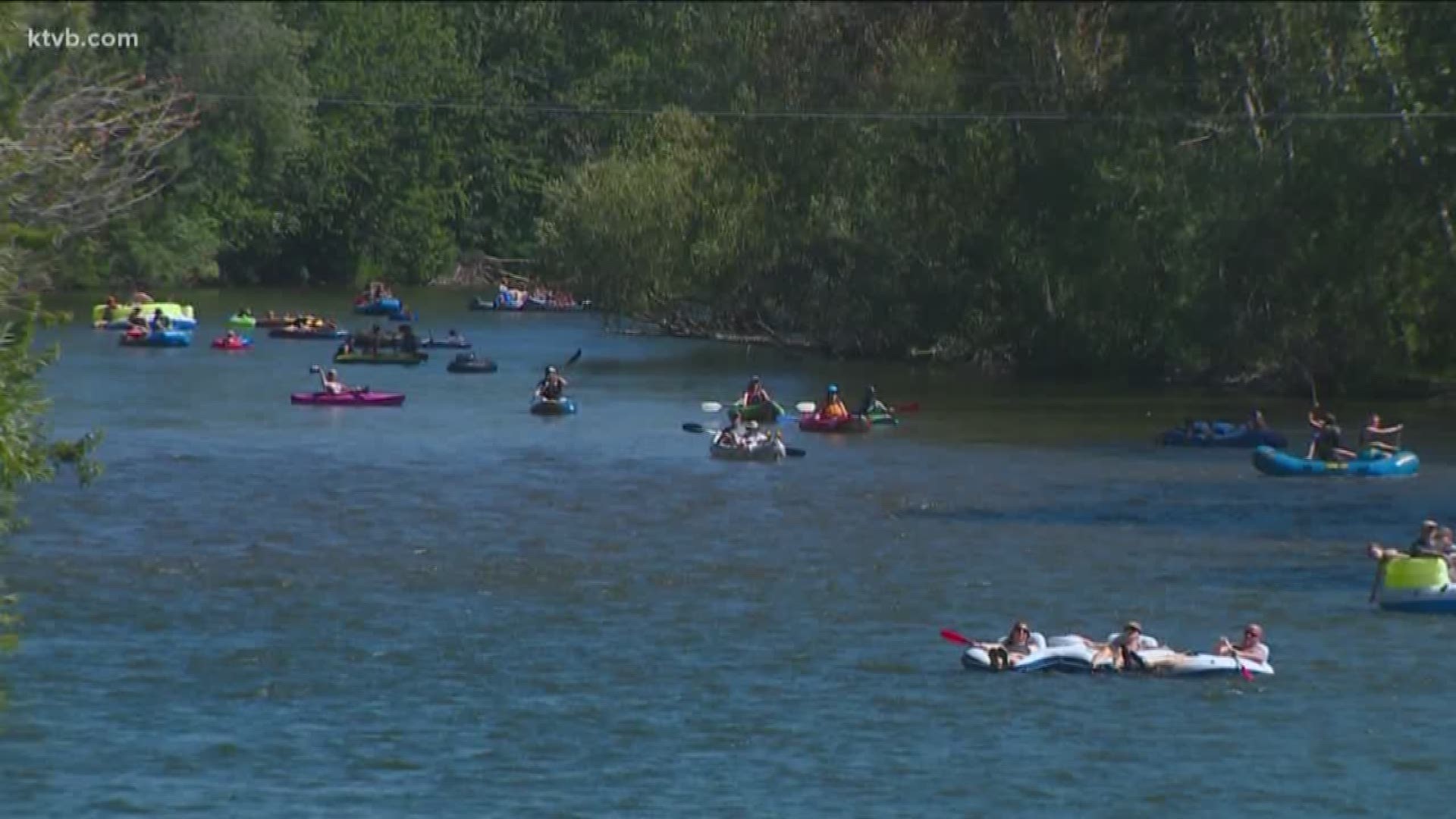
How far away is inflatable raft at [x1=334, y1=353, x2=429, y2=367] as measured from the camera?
78.6 metres

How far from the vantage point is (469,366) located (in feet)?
248

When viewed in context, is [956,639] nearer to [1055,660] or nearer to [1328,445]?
[1055,660]

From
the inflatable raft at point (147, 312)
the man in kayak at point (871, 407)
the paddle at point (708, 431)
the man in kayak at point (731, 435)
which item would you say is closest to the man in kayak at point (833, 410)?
the man in kayak at point (871, 407)

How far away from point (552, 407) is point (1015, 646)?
1254 inches

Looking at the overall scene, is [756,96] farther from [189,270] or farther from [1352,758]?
[1352,758]

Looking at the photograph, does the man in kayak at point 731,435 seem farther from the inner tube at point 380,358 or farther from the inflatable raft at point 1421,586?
the inner tube at point 380,358

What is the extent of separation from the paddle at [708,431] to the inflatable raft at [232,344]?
27.5 metres

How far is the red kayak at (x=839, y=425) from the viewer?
5994 centimetres

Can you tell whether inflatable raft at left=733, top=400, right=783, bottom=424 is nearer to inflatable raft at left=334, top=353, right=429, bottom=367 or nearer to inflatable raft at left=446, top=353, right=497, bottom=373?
inflatable raft at left=446, top=353, right=497, bottom=373

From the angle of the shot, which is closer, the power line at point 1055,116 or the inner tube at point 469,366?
the power line at point 1055,116

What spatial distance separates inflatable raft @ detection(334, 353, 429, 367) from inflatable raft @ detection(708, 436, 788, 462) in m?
25.0

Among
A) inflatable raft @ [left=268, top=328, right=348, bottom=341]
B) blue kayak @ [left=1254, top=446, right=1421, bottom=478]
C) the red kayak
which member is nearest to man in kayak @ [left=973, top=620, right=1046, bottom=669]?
blue kayak @ [left=1254, top=446, right=1421, bottom=478]

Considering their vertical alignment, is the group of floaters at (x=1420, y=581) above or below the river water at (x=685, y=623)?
A: above
